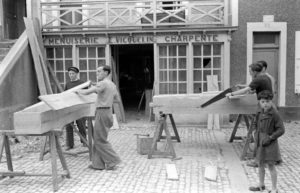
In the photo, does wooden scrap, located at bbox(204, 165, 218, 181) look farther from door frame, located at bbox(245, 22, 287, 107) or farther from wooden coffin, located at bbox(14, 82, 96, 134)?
door frame, located at bbox(245, 22, 287, 107)

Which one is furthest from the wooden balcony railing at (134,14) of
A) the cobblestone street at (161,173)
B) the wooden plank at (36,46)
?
the cobblestone street at (161,173)

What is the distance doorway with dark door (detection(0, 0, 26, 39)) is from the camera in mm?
13938

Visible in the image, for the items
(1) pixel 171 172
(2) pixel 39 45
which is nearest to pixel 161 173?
(1) pixel 171 172

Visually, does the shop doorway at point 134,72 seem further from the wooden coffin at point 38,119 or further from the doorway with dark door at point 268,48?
the wooden coffin at point 38,119

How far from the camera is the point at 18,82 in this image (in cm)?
1080

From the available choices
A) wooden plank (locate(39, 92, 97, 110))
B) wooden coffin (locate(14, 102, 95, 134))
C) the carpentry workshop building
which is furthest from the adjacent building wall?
wooden coffin (locate(14, 102, 95, 134))

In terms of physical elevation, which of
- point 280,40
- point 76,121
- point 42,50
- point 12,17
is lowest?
point 76,121

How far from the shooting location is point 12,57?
10.5 meters

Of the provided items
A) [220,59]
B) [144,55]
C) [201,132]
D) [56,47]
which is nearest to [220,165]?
[201,132]

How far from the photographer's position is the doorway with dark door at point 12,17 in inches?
549

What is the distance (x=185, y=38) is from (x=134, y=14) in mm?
2102

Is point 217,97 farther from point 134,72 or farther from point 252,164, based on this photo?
point 134,72

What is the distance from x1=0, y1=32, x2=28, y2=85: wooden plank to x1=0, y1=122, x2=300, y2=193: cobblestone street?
271 cm

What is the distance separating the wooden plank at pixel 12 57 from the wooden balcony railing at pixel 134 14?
1.17 meters
